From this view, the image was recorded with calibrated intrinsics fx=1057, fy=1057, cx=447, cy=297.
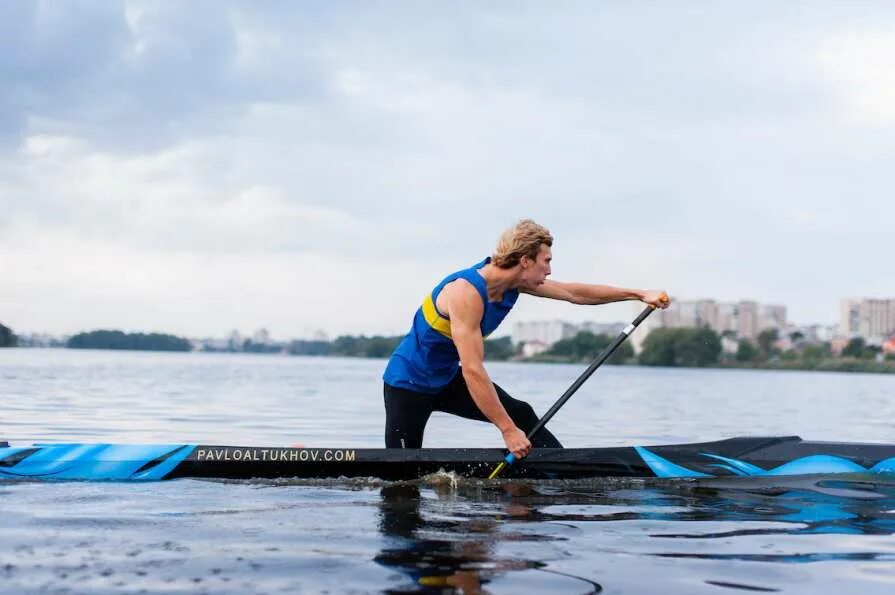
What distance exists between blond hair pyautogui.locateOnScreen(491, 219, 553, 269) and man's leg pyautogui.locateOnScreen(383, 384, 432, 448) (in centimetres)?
127

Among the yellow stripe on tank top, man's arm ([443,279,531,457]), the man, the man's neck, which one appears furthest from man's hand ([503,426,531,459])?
the man's neck

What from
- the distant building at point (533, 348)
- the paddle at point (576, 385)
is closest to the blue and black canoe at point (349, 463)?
the paddle at point (576, 385)

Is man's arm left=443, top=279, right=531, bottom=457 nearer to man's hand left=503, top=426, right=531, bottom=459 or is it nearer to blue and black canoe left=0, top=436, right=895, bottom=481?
man's hand left=503, top=426, right=531, bottom=459

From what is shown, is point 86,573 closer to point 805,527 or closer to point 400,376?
point 400,376

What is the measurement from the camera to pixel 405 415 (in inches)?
309

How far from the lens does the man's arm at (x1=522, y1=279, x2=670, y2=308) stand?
26.7ft

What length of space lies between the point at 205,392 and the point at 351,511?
2605cm

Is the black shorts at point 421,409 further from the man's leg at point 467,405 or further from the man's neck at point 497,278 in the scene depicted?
the man's neck at point 497,278

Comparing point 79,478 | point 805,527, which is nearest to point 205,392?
point 79,478

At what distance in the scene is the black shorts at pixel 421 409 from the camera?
7.78 m

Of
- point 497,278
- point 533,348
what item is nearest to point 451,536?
point 497,278

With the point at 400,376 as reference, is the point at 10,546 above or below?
below

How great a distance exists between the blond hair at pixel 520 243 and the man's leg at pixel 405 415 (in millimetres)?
1271

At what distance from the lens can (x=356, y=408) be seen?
85.7 feet
